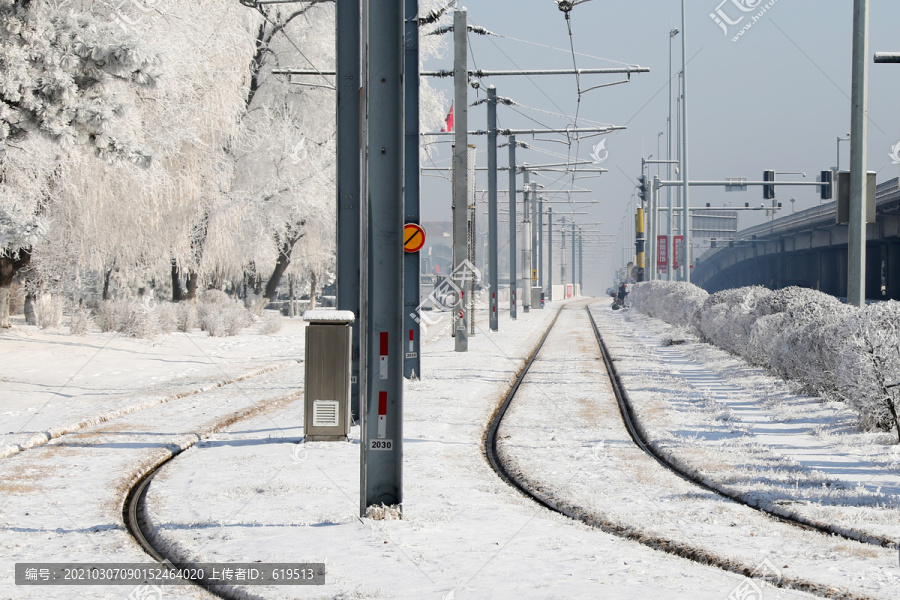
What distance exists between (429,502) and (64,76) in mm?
10923

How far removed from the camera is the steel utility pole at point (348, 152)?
11.6m

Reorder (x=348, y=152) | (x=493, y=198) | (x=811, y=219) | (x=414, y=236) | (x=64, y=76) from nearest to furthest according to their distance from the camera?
(x=348, y=152) < (x=64, y=76) < (x=414, y=236) < (x=493, y=198) < (x=811, y=219)

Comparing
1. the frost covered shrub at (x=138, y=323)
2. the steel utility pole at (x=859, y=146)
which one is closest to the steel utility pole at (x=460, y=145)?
the frost covered shrub at (x=138, y=323)

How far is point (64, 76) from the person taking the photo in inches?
618

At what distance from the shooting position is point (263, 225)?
1366 inches

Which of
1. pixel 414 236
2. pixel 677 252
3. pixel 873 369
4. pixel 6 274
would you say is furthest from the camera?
pixel 677 252

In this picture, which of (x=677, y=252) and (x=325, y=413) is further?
(x=677, y=252)

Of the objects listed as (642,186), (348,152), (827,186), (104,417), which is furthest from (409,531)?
(642,186)

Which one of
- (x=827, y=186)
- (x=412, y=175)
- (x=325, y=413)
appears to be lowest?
(x=325, y=413)

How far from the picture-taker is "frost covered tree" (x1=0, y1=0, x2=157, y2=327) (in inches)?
613

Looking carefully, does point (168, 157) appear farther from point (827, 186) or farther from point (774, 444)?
point (827, 186)

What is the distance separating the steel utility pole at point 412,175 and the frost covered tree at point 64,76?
14.1 ft

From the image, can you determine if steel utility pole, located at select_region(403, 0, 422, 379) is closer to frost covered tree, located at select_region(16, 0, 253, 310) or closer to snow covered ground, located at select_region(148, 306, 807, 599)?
snow covered ground, located at select_region(148, 306, 807, 599)

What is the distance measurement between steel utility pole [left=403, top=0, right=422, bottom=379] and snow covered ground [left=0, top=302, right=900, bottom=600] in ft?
3.97
